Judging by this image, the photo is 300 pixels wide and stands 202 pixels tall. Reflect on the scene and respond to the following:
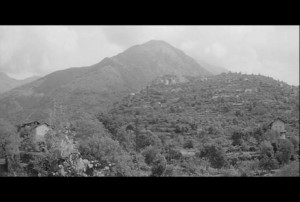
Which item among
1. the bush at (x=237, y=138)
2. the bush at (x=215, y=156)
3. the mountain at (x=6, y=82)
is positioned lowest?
the bush at (x=215, y=156)

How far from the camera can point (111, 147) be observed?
20.1ft

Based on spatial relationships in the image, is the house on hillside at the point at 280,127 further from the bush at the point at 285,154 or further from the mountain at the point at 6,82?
the mountain at the point at 6,82

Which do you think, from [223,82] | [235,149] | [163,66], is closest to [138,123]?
[235,149]

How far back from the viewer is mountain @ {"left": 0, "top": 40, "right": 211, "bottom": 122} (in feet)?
86.8

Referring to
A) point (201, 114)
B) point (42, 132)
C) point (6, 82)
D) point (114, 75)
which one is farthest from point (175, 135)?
point (6, 82)

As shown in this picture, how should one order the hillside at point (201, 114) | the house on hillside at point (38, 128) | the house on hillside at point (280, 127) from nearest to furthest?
1. the house on hillside at point (38, 128)
2. the house on hillside at point (280, 127)
3. the hillside at point (201, 114)

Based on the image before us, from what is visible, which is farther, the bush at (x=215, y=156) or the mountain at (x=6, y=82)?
the bush at (x=215, y=156)

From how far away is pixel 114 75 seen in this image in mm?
37969

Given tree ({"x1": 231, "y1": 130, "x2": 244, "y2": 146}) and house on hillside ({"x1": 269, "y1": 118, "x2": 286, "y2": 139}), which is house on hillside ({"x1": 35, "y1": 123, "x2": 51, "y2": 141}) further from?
tree ({"x1": 231, "y1": 130, "x2": 244, "y2": 146})

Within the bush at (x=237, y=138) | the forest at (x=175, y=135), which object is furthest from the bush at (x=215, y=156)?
the bush at (x=237, y=138)

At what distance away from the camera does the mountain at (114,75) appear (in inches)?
1041

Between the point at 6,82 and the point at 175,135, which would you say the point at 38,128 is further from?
the point at 175,135
